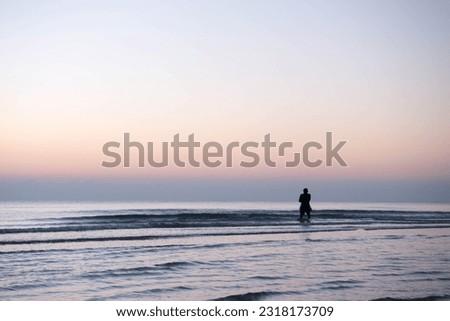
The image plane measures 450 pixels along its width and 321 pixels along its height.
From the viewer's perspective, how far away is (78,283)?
9.34m

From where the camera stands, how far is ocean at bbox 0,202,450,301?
8812 millimetres

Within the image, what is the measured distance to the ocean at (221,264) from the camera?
881cm

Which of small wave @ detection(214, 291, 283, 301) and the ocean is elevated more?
the ocean

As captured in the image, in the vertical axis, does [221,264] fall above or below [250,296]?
above

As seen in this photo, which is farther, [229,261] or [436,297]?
[229,261]

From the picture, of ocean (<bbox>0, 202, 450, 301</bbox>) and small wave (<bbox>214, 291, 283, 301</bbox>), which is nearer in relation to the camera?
small wave (<bbox>214, 291, 283, 301</bbox>)

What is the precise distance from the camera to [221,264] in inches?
439

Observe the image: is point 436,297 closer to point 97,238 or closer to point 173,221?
point 97,238

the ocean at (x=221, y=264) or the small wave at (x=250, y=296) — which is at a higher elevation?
the ocean at (x=221, y=264)

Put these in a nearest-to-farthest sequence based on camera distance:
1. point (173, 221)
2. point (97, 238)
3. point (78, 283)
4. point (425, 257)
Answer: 1. point (78, 283)
2. point (425, 257)
3. point (97, 238)
4. point (173, 221)

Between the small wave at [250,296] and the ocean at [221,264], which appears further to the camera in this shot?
the ocean at [221,264]

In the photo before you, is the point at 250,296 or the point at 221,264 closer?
the point at 250,296
